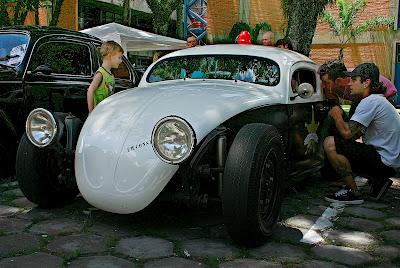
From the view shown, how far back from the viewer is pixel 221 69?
4.83 meters

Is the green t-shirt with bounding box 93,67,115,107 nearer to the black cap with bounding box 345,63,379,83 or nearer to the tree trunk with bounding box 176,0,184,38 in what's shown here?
the black cap with bounding box 345,63,379,83

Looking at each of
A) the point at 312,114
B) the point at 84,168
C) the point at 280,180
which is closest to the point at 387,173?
the point at 312,114

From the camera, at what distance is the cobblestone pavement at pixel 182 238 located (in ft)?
10.5

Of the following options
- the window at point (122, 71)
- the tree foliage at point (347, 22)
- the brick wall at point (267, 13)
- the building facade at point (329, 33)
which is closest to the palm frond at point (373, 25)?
the tree foliage at point (347, 22)

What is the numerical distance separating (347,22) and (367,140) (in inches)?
762

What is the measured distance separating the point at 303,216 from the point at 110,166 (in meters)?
1.75

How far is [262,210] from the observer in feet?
11.8

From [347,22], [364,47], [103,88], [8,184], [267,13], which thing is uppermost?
[267,13]

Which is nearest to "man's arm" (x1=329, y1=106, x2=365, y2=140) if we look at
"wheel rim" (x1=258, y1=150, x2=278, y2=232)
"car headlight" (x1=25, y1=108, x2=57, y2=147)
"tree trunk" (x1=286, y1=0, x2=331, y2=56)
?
"wheel rim" (x1=258, y1=150, x2=278, y2=232)

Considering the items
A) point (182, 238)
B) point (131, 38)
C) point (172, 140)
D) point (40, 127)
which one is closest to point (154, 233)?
point (182, 238)

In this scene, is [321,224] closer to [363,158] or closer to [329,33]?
[363,158]

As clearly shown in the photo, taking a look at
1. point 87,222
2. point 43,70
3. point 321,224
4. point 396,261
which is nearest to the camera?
point 396,261

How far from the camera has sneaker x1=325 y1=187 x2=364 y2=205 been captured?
474 cm

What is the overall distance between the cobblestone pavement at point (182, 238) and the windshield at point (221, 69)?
3.99 feet
